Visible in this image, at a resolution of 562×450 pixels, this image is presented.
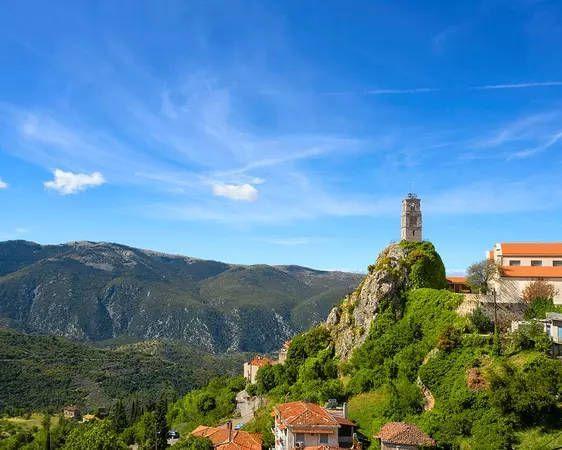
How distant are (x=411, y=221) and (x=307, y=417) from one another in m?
32.1

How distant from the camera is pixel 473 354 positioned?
48.5 metres

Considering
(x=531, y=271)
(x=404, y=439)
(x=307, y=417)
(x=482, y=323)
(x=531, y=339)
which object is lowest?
(x=404, y=439)

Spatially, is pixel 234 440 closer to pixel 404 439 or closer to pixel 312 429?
pixel 312 429

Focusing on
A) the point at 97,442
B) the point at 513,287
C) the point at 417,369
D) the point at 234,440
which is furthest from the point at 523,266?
the point at 97,442

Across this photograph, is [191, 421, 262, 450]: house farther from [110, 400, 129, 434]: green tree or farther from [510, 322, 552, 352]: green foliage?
[110, 400, 129, 434]: green tree

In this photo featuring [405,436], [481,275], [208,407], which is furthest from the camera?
[208,407]

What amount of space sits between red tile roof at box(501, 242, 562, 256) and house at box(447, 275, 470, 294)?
611cm

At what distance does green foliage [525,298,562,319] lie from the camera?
53844 millimetres

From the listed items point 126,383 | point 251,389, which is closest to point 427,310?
point 251,389

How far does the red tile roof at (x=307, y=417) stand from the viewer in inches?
1735

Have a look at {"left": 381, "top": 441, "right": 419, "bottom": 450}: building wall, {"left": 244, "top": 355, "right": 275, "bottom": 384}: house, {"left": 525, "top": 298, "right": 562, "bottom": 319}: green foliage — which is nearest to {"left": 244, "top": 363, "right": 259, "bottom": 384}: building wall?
{"left": 244, "top": 355, "right": 275, "bottom": 384}: house

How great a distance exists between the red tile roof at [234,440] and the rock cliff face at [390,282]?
1560 cm

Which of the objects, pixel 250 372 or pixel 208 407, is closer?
pixel 208 407

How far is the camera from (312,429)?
43844mm
